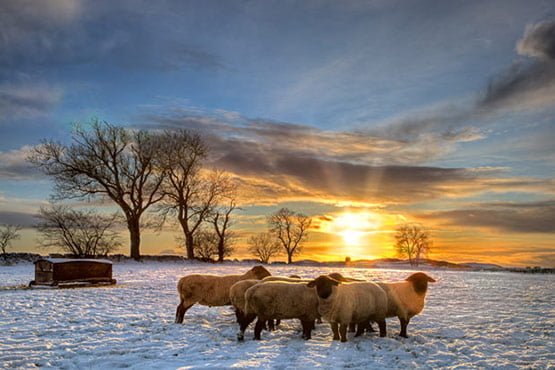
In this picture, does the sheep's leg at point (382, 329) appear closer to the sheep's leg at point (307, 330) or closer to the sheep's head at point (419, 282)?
the sheep's head at point (419, 282)

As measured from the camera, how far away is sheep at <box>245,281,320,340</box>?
34.8 feet

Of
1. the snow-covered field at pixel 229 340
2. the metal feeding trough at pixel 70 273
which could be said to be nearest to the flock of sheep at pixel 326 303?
the snow-covered field at pixel 229 340

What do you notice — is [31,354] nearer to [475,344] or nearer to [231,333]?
[231,333]

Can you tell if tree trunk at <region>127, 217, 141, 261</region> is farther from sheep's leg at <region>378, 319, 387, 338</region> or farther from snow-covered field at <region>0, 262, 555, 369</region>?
sheep's leg at <region>378, 319, 387, 338</region>

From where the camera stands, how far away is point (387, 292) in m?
11.7

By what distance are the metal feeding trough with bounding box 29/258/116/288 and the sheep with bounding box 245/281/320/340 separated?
52.9 ft

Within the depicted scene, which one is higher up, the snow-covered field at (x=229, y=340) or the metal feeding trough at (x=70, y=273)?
the metal feeding trough at (x=70, y=273)

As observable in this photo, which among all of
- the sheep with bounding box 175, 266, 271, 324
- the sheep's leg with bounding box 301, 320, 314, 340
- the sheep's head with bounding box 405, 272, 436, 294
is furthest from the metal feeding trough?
the sheep's head with bounding box 405, 272, 436, 294

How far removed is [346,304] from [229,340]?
2.93m

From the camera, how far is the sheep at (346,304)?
10.6 metres

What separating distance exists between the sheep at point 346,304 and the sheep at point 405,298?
42cm

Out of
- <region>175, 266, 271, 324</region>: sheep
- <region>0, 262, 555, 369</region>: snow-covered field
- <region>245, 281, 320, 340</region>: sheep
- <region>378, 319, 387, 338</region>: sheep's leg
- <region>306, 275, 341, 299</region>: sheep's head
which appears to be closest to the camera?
<region>0, 262, 555, 369</region>: snow-covered field

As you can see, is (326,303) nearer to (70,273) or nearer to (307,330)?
(307,330)

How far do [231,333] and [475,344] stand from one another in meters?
5.99
